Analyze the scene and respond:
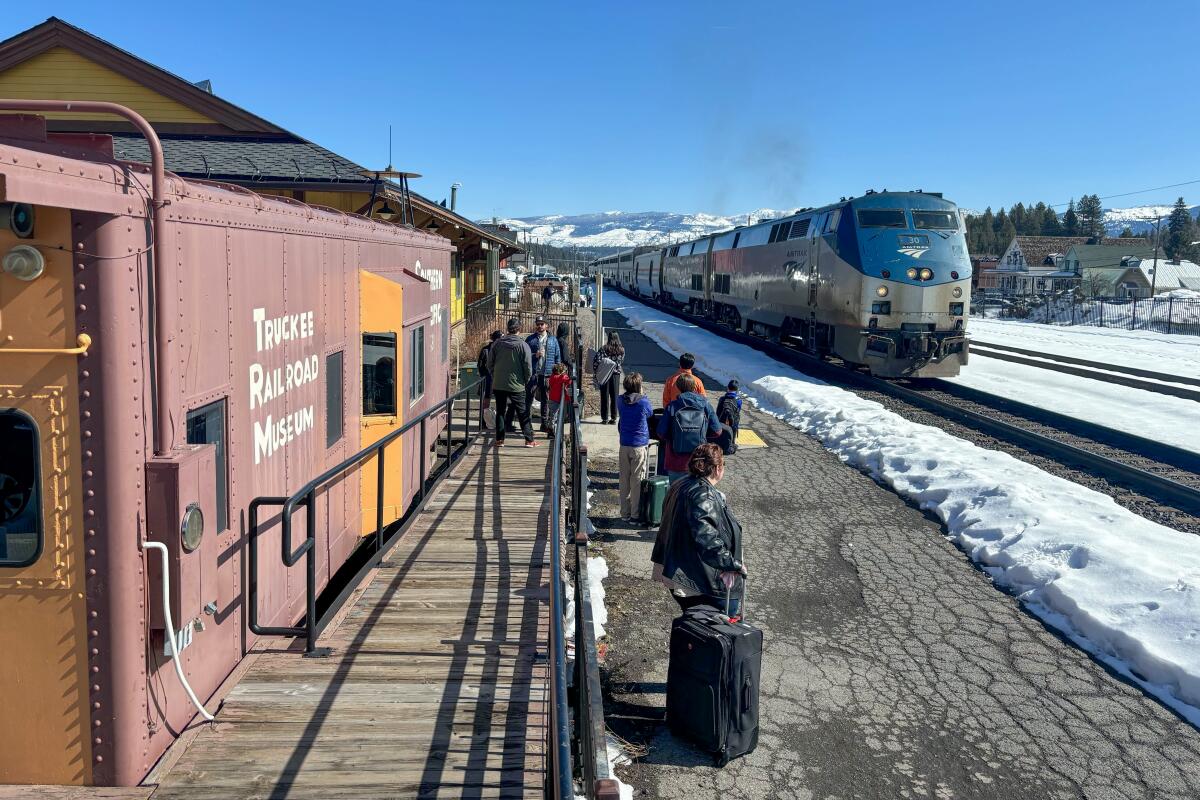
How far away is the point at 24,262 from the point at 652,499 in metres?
6.63

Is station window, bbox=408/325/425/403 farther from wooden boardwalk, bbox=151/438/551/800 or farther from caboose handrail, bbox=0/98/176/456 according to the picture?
caboose handrail, bbox=0/98/176/456

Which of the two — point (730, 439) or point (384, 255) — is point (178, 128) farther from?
point (730, 439)

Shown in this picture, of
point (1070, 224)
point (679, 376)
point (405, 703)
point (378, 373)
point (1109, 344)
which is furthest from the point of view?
point (1070, 224)

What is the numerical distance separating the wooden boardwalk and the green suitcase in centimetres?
213

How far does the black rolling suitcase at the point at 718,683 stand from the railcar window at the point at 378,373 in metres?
3.70

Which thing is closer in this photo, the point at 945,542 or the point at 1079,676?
the point at 1079,676

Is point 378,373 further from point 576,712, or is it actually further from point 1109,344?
point 1109,344

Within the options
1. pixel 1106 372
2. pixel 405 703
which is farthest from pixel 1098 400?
pixel 405 703

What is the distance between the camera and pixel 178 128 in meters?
14.8

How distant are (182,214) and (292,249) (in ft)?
5.00

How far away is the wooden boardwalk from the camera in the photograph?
400 centimetres

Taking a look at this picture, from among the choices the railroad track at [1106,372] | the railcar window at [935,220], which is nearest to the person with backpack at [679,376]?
the railcar window at [935,220]

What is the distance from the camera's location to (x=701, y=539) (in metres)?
5.53

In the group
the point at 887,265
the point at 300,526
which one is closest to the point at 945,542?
the point at 300,526
